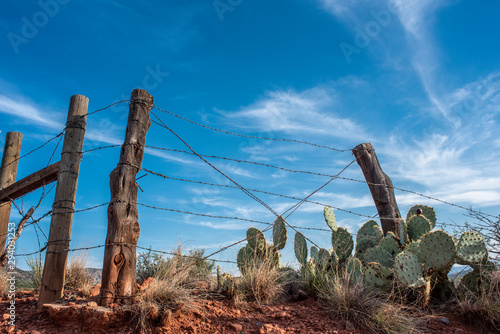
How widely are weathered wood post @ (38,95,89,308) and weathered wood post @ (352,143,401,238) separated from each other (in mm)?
4257

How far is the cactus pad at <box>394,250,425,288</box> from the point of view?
4281mm

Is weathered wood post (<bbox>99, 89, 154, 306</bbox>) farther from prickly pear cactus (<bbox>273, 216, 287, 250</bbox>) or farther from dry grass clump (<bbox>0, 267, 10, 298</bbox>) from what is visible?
dry grass clump (<bbox>0, 267, 10, 298</bbox>)

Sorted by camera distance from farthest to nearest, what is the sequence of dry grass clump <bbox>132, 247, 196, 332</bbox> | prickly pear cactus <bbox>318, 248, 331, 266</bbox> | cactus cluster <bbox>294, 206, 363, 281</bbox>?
prickly pear cactus <bbox>318, 248, 331, 266</bbox> < cactus cluster <bbox>294, 206, 363, 281</bbox> < dry grass clump <bbox>132, 247, 196, 332</bbox>

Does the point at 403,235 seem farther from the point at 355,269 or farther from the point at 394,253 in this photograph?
the point at 355,269

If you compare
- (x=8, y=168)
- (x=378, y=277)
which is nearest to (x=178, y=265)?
(x=378, y=277)

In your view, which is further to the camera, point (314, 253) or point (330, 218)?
point (330, 218)

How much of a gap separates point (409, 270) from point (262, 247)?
1.90m

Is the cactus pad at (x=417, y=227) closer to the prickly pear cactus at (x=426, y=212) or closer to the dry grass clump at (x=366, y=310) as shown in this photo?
the prickly pear cactus at (x=426, y=212)

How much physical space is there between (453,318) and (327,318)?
162 cm

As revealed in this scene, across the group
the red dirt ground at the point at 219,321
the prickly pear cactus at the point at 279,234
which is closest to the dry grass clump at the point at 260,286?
the red dirt ground at the point at 219,321

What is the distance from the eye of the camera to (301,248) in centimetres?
538

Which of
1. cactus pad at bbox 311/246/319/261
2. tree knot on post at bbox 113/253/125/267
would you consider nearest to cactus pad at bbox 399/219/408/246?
cactus pad at bbox 311/246/319/261

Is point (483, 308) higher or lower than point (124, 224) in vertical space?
lower

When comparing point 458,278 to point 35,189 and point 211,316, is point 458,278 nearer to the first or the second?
point 211,316
